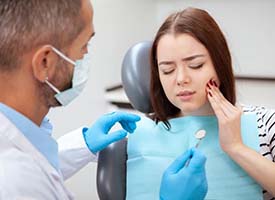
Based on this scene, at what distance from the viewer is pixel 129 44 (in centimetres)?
274

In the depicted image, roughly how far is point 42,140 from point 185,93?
1.45ft

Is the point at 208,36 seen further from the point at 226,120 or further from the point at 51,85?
the point at 51,85

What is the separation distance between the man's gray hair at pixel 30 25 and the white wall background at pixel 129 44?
4.49ft

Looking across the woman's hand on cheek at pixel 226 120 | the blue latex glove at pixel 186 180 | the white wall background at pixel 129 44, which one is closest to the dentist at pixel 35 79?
the blue latex glove at pixel 186 180

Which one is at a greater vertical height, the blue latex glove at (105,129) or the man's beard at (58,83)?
the man's beard at (58,83)

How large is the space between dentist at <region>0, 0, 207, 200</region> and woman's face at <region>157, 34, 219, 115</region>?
11.3 inches

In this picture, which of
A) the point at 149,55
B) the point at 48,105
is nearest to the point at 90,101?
the point at 149,55

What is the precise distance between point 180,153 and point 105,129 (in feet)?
0.82

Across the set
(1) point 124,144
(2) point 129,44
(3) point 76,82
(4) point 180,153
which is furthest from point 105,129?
(2) point 129,44

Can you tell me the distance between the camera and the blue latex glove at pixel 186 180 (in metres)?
1.19

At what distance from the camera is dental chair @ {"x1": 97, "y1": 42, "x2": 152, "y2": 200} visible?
1457 mm

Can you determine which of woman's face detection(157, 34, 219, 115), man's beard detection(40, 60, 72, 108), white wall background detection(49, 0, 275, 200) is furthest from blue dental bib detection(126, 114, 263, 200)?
white wall background detection(49, 0, 275, 200)

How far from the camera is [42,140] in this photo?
1109mm

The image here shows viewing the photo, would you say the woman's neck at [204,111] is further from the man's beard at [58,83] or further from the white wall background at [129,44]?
the white wall background at [129,44]
